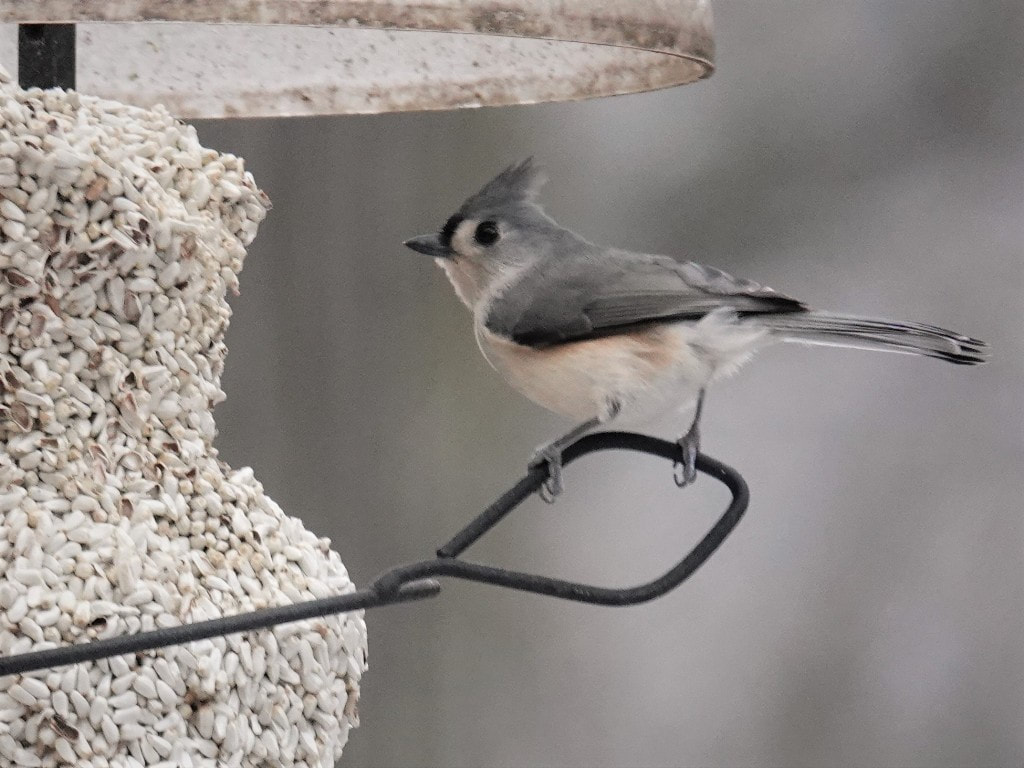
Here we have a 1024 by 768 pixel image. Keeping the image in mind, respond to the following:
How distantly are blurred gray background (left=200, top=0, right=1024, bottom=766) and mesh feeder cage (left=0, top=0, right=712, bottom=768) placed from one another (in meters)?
2.13

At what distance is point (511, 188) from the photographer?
6.70ft

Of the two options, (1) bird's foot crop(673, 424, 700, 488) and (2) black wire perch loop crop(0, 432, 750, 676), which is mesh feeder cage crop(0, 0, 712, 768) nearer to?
(2) black wire perch loop crop(0, 432, 750, 676)

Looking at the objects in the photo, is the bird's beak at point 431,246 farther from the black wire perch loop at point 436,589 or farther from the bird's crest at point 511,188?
the black wire perch loop at point 436,589

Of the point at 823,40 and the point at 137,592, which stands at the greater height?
the point at 823,40

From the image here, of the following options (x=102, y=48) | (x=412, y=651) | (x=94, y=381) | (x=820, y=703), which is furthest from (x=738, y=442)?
(x=94, y=381)

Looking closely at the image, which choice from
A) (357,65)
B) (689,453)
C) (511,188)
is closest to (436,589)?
(689,453)

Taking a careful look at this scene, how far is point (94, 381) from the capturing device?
1424 millimetres

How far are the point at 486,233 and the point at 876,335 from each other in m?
0.66

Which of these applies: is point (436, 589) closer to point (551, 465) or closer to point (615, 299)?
point (551, 465)

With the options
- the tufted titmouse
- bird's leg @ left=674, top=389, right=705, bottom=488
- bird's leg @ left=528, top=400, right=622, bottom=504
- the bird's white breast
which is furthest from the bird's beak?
bird's leg @ left=674, top=389, right=705, bottom=488

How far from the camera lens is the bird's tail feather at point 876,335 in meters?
1.57

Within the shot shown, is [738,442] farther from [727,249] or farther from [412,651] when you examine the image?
[412,651]

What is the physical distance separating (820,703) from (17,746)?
3.09m

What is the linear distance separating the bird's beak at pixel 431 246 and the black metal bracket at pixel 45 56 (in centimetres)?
57
